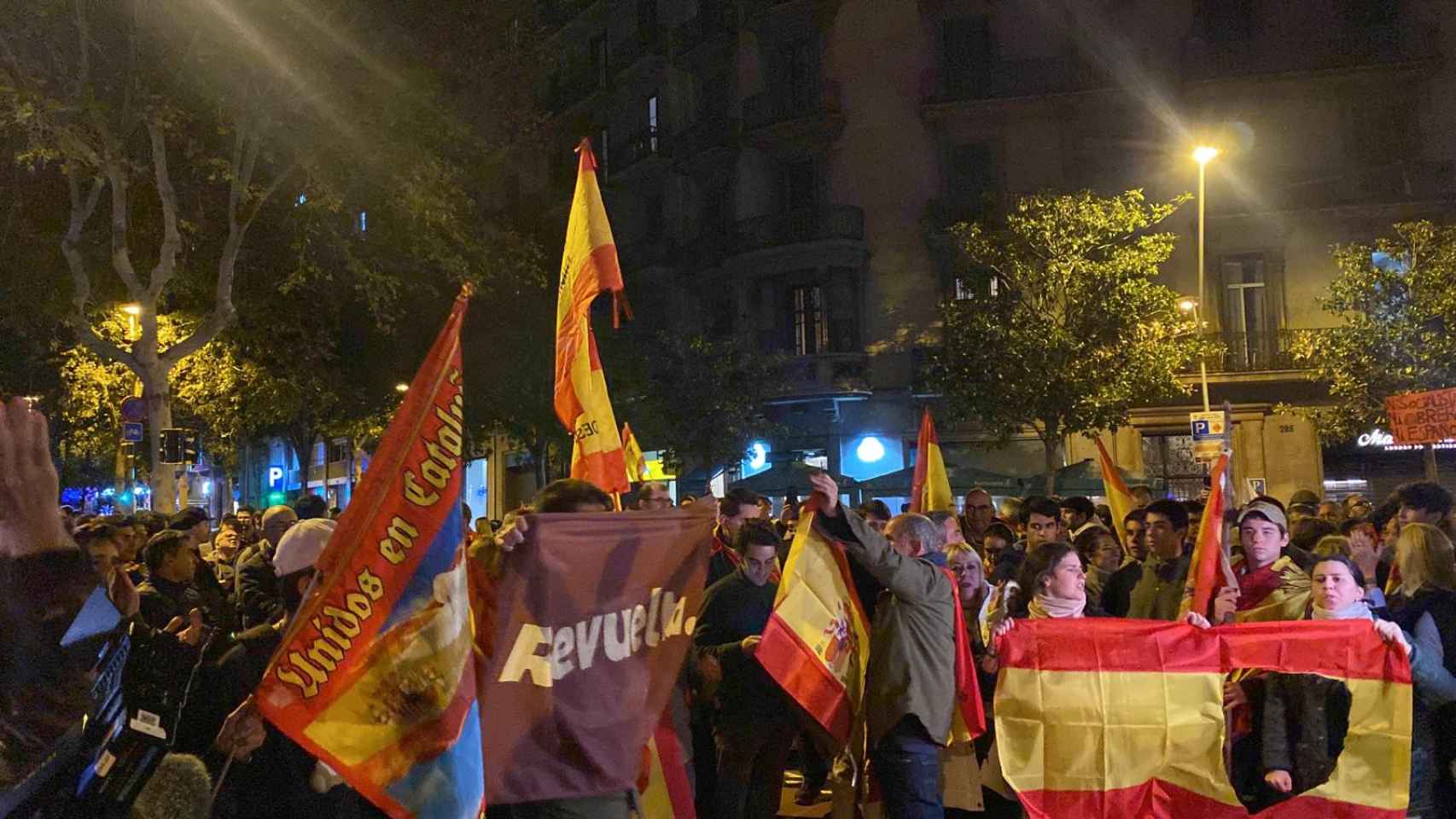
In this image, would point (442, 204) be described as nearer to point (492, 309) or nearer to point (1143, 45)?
point (492, 309)

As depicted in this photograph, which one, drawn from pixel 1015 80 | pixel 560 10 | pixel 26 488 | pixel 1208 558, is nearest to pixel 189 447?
pixel 1208 558

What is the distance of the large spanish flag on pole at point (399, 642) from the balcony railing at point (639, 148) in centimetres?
3277

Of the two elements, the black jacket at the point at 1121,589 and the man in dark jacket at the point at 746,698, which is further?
the black jacket at the point at 1121,589

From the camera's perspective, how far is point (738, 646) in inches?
237

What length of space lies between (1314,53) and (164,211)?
1014 inches

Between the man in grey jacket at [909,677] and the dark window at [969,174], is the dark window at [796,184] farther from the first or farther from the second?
the man in grey jacket at [909,677]

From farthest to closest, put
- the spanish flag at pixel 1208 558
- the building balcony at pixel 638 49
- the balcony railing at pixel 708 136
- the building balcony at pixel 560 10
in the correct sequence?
the building balcony at pixel 560 10 → the building balcony at pixel 638 49 → the balcony railing at pixel 708 136 → the spanish flag at pixel 1208 558

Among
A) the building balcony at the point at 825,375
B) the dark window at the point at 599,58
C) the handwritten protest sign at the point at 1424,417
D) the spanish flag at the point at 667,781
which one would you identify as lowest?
the spanish flag at the point at 667,781

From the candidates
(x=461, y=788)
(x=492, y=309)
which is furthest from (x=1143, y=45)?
(x=461, y=788)

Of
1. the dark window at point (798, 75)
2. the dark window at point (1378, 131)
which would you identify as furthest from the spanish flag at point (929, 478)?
the dark window at point (1378, 131)

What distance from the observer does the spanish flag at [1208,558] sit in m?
5.97

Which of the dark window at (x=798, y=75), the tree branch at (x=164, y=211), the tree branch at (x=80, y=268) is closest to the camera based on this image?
the tree branch at (x=164, y=211)

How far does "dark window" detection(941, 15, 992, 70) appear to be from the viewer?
29953 millimetres

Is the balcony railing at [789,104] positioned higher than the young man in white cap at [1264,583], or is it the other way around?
the balcony railing at [789,104]
